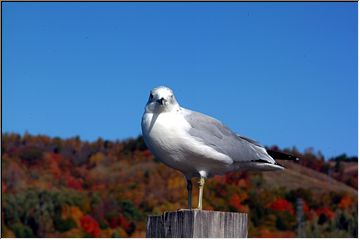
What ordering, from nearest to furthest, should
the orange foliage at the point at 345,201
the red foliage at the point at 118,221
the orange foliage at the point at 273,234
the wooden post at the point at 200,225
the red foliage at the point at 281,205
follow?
the wooden post at the point at 200,225 → the orange foliage at the point at 273,234 → the red foliage at the point at 118,221 → the red foliage at the point at 281,205 → the orange foliage at the point at 345,201

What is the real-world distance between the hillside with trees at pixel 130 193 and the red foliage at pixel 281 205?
0.09 feet

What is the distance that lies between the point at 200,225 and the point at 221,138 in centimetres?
82

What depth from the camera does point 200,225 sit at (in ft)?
12.8

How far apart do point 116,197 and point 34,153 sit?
4.60 meters

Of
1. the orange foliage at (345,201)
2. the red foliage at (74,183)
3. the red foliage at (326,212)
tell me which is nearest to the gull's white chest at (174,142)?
the red foliage at (326,212)

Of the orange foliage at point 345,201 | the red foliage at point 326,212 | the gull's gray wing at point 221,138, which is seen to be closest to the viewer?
the gull's gray wing at point 221,138

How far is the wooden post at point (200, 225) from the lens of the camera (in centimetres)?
391

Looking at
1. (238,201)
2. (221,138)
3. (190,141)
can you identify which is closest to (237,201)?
(238,201)

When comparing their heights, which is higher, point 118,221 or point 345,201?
point 345,201

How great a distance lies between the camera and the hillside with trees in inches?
711

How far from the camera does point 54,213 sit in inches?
731

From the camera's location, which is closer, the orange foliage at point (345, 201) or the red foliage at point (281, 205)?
the red foliage at point (281, 205)

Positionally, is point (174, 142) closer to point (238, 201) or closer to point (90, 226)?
point (90, 226)

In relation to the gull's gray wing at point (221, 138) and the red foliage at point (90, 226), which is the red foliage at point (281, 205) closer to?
the red foliage at point (90, 226)
